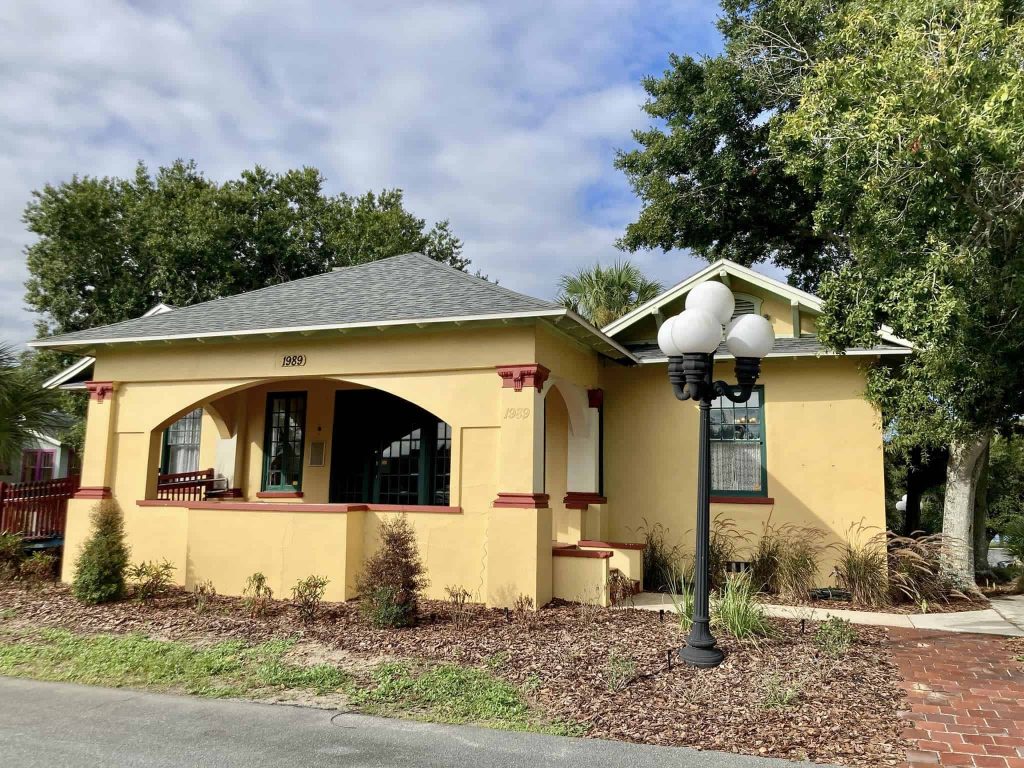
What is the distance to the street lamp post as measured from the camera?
7082 millimetres

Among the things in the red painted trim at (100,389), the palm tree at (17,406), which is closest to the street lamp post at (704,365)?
the red painted trim at (100,389)

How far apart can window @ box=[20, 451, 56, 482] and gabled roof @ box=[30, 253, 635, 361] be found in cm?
1776

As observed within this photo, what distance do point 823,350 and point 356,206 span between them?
24669 millimetres

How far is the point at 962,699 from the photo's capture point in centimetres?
624

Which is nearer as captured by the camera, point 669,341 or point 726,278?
point 669,341

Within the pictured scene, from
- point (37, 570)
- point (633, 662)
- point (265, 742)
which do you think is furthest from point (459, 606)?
point (37, 570)

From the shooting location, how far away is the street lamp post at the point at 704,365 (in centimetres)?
708

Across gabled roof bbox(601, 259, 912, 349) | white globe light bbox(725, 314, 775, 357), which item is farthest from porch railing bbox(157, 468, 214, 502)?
white globe light bbox(725, 314, 775, 357)

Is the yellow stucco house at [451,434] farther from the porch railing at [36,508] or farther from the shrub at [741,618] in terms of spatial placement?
the shrub at [741,618]

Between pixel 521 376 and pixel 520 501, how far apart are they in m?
1.68

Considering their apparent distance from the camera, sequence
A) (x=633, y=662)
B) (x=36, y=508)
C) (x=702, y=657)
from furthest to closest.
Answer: (x=36, y=508), (x=633, y=662), (x=702, y=657)

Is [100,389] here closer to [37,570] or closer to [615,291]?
[37,570]

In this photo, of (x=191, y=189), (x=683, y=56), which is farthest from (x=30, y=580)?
(x=191, y=189)

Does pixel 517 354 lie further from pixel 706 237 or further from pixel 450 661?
pixel 706 237
